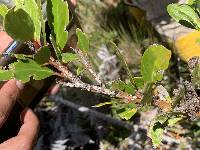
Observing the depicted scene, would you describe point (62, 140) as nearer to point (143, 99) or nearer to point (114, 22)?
point (114, 22)

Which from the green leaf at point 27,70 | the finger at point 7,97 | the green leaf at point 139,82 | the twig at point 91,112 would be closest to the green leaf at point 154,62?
the green leaf at point 139,82

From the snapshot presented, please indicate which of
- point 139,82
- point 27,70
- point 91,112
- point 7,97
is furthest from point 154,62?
point 91,112

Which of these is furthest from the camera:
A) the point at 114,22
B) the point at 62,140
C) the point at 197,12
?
the point at 114,22

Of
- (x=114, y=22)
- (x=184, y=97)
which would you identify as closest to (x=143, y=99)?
(x=184, y=97)

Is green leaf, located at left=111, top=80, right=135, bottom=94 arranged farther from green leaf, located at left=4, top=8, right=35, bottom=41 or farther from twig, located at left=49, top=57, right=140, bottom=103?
green leaf, located at left=4, top=8, right=35, bottom=41

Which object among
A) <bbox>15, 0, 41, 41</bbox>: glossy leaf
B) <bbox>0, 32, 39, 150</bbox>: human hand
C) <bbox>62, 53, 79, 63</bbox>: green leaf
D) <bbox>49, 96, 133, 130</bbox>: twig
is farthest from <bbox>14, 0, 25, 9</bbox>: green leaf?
<bbox>49, 96, 133, 130</bbox>: twig

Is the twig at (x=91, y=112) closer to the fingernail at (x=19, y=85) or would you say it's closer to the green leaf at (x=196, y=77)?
the fingernail at (x=19, y=85)

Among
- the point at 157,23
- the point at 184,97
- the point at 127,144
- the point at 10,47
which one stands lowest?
the point at 127,144
